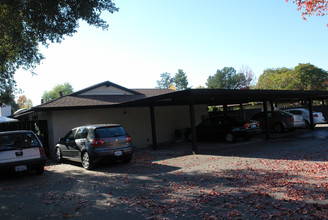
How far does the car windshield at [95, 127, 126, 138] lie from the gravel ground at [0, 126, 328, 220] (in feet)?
3.92

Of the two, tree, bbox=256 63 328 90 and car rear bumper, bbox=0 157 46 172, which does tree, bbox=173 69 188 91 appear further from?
car rear bumper, bbox=0 157 46 172

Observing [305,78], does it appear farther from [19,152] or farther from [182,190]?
[19,152]

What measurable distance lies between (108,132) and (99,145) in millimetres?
607

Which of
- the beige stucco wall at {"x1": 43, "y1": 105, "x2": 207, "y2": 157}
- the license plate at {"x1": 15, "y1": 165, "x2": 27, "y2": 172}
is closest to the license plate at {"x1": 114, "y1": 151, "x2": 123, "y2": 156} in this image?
the license plate at {"x1": 15, "y1": 165, "x2": 27, "y2": 172}

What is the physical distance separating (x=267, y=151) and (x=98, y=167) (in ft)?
22.0

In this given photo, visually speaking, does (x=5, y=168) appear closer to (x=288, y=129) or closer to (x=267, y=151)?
(x=267, y=151)

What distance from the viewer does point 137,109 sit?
16.3 meters

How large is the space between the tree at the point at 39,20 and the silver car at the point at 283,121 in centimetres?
1221

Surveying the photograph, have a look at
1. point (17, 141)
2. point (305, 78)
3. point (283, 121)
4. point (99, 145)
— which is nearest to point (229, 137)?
point (283, 121)

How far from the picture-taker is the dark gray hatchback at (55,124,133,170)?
877 centimetres

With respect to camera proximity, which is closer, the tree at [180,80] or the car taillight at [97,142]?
the car taillight at [97,142]

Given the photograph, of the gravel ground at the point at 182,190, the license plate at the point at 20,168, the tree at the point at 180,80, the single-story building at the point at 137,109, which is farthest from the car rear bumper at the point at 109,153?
the tree at the point at 180,80

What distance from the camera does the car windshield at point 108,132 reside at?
29.4ft

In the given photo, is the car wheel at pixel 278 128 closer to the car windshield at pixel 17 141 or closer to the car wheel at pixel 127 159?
the car wheel at pixel 127 159
